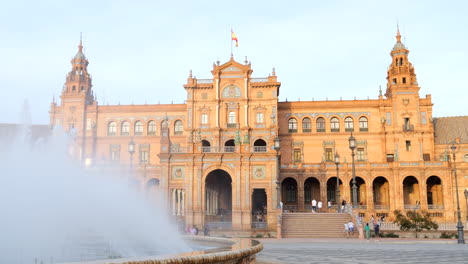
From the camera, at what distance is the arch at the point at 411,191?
59.1 m

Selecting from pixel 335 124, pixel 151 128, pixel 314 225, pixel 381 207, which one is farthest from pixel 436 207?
pixel 151 128

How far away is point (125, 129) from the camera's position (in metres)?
66.1

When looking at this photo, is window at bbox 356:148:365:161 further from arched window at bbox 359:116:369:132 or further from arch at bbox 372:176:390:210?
arch at bbox 372:176:390:210

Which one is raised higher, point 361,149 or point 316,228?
point 361,149

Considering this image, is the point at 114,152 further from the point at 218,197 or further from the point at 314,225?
the point at 314,225

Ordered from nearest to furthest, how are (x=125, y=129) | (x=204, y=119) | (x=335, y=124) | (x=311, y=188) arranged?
(x=204, y=119), (x=311, y=188), (x=335, y=124), (x=125, y=129)

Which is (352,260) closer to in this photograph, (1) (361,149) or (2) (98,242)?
(2) (98,242)

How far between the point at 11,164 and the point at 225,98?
44.9 metres

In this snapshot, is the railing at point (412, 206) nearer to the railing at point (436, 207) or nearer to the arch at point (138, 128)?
the railing at point (436, 207)

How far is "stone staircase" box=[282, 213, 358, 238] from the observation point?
34.5 m

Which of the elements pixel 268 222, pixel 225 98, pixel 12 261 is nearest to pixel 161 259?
pixel 12 261

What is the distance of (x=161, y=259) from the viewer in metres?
8.28

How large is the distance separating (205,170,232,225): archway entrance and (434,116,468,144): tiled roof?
33.0 meters

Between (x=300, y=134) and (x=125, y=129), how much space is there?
2465 cm
